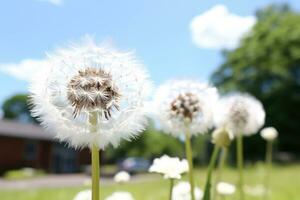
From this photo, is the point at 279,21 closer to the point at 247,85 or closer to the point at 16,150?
the point at 247,85

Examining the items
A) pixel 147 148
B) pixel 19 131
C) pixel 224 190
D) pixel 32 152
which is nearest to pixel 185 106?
pixel 224 190

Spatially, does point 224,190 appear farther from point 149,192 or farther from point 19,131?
point 19,131

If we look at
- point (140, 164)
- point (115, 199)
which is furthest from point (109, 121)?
point (140, 164)

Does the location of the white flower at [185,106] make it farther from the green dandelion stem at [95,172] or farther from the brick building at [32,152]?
the brick building at [32,152]

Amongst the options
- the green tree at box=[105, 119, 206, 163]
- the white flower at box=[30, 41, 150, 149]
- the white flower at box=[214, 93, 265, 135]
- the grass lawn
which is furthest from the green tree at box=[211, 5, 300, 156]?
the white flower at box=[30, 41, 150, 149]

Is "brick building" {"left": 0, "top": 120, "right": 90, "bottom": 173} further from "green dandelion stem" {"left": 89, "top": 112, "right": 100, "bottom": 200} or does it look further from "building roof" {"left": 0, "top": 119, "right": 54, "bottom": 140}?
"green dandelion stem" {"left": 89, "top": 112, "right": 100, "bottom": 200}

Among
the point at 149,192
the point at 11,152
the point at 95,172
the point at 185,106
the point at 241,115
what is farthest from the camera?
the point at 11,152
